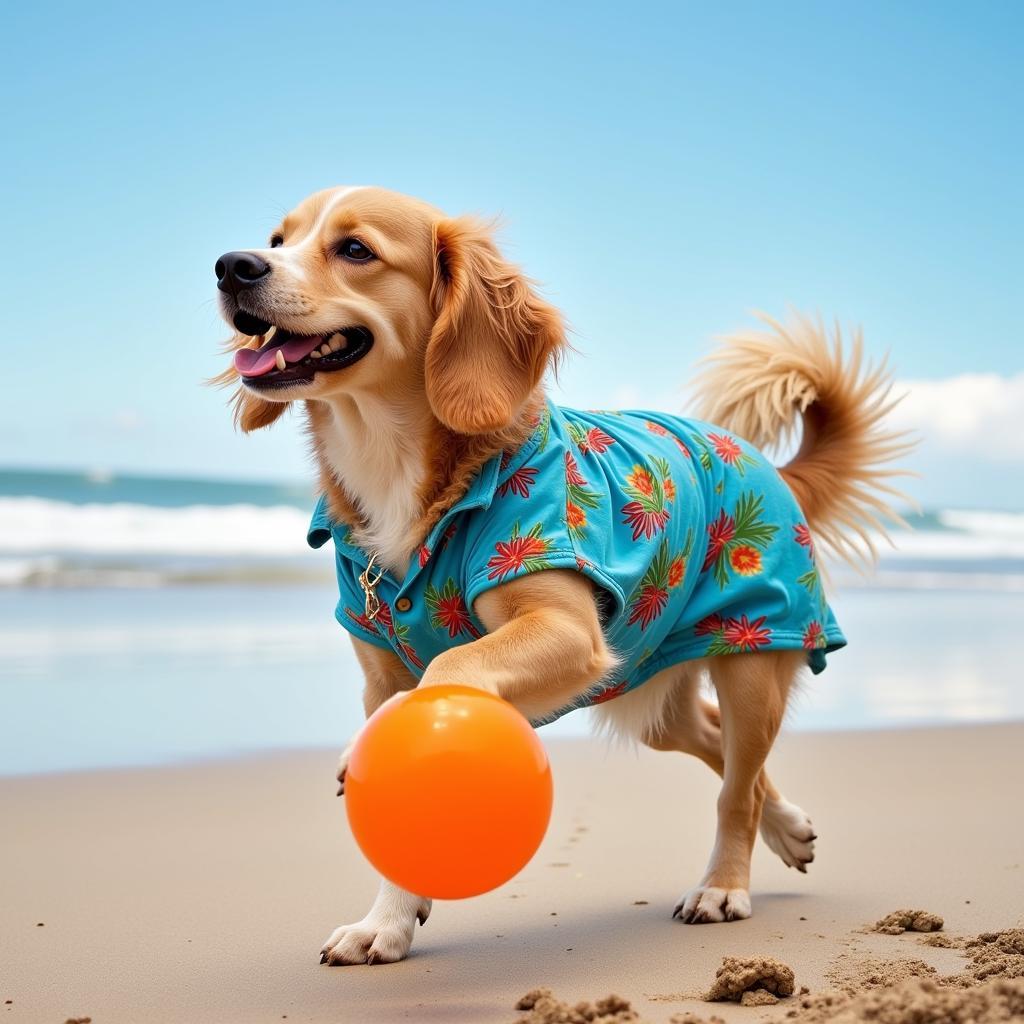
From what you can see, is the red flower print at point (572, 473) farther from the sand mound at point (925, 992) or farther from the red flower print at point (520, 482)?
the sand mound at point (925, 992)

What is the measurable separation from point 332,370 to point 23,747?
285 cm

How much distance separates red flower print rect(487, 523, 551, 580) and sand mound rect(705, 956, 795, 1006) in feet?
2.76

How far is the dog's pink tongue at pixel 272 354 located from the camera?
292 centimetres

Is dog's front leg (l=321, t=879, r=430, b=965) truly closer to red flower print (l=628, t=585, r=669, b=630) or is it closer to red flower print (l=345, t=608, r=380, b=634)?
red flower print (l=345, t=608, r=380, b=634)

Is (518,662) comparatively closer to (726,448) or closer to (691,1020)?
(691,1020)

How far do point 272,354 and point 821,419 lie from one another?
202cm

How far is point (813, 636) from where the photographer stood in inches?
140

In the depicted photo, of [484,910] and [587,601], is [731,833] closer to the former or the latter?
[484,910]

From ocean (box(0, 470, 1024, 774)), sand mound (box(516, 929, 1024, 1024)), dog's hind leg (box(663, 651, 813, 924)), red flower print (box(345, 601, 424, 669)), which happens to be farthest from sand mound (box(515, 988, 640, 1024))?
ocean (box(0, 470, 1024, 774))

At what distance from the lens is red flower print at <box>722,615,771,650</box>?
3396 mm

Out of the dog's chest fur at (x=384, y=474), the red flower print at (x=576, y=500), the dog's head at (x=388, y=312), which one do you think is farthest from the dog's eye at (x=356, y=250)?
the red flower print at (x=576, y=500)

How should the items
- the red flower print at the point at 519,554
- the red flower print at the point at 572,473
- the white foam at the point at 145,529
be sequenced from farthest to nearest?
the white foam at the point at 145,529 → the red flower print at the point at 572,473 → the red flower print at the point at 519,554

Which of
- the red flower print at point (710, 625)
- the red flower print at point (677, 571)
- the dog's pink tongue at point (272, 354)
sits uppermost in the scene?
the dog's pink tongue at point (272, 354)

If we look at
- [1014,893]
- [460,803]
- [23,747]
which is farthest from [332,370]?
[23,747]
